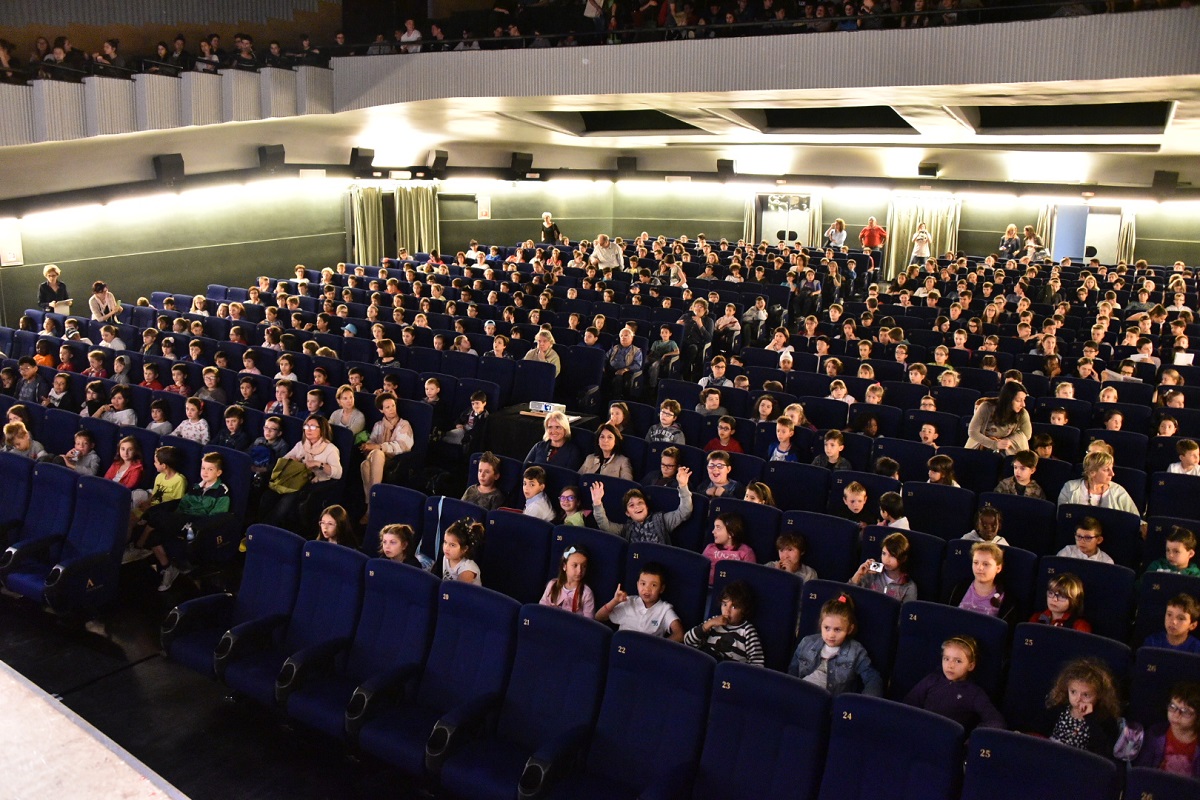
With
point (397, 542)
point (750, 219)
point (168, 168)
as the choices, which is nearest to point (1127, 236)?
point (750, 219)

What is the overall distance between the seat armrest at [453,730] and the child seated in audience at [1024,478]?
12.6ft

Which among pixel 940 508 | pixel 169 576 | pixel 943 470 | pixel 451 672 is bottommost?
pixel 169 576

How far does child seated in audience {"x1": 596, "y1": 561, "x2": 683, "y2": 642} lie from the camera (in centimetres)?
473

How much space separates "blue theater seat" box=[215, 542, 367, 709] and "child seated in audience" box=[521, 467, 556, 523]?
1382 millimetres

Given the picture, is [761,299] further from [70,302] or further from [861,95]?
[70,302]

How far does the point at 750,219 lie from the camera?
23.3 metres

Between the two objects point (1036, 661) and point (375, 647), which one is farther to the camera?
point (375, 647)

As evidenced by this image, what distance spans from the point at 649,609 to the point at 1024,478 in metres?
2.97

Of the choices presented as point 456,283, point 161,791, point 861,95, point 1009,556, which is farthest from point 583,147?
point 161,791

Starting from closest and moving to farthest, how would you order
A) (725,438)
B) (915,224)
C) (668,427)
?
(725,438) → (668,427) → (915,224)

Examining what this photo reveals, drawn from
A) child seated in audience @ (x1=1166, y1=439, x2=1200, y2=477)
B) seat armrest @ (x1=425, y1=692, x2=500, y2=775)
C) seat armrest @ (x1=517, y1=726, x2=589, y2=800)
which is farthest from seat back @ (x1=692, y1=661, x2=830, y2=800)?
child seated in audience @ (x1=1166, y1=439, x2=1200, y2=477)

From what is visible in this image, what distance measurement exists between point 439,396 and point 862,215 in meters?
16.5

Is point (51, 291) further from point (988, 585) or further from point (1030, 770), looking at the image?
point (1030, 770)

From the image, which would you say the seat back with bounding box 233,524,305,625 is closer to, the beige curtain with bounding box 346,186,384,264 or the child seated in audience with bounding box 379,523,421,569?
the child seated in audience with bounding box 379,523,421,569
